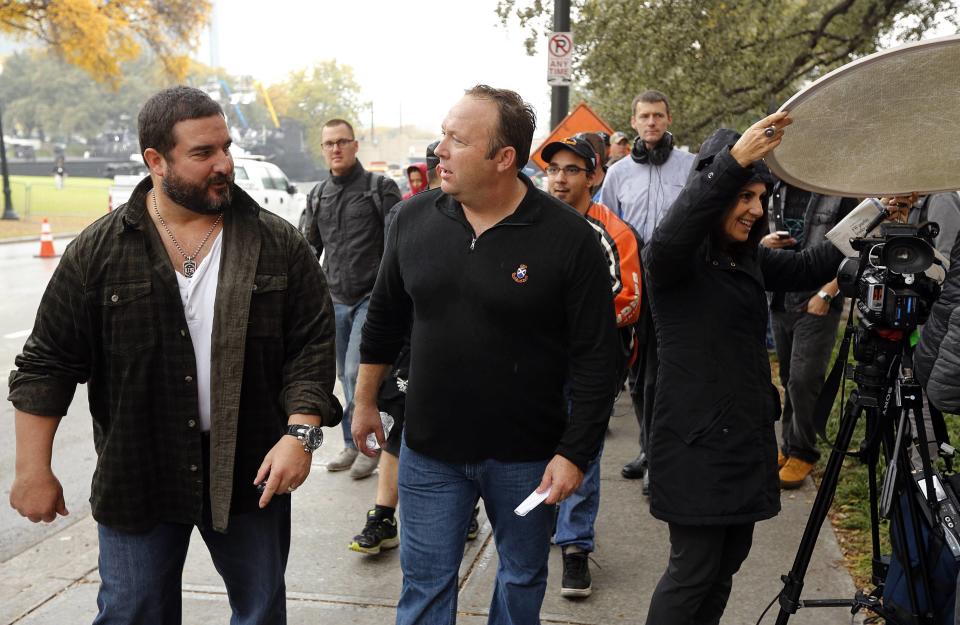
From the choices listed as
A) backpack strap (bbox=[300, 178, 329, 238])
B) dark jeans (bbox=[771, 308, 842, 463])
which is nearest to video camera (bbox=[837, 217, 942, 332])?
dark jeans (bbox=[771, 308, 842, 463])

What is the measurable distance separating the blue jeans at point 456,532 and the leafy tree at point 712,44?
400 inches

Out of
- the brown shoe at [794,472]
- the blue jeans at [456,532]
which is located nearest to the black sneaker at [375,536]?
the blue jeans at [456,532]

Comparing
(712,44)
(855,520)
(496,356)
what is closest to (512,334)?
(496,356)

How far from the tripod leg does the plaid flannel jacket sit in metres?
1.62

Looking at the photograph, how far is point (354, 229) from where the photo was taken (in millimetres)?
5930

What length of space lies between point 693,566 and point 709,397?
→ 0.53 m

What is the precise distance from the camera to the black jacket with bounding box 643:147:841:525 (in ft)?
9.87

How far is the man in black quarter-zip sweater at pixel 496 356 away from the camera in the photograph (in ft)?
9.36

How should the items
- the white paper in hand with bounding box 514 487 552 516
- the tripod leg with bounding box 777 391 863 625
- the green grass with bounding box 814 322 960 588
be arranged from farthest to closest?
the green grass with bounding box 814 322 960 588 → the tripod leg with bounding box 777 391 863 625 → the white paper in hand with bounding box 514 487 552 516

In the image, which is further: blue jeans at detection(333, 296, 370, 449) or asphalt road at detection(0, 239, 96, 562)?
blue jeans at detection(333, 296, 370, 449)

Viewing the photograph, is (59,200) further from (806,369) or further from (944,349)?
(944,349)

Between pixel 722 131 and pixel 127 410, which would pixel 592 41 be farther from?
pixel 127 410

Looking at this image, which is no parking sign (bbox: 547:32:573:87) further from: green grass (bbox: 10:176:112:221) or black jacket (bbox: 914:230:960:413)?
green grass (bbox: 10:176:112:221)

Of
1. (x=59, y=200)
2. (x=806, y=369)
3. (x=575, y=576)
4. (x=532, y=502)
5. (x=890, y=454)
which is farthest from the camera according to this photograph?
(x=59, y=200)
